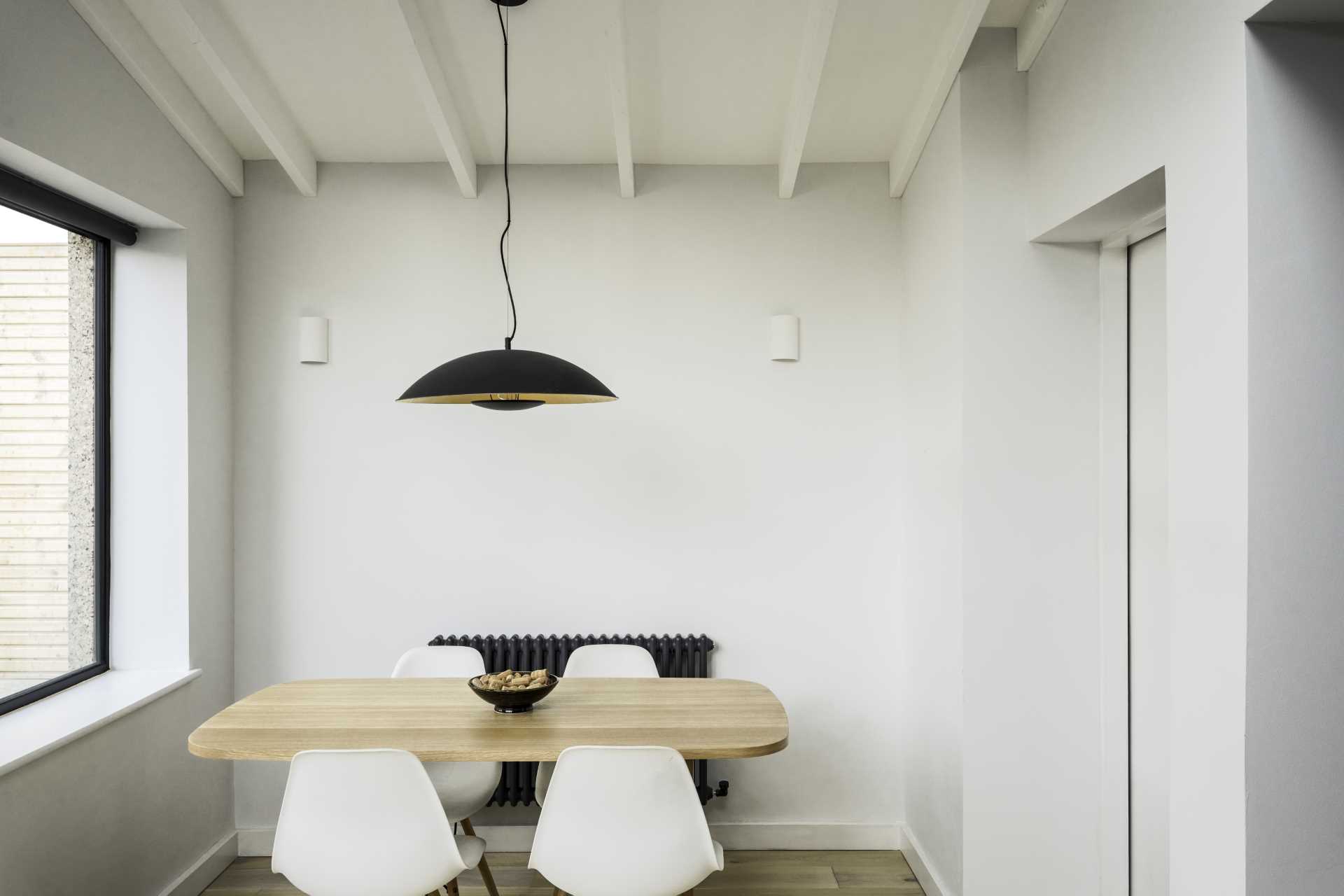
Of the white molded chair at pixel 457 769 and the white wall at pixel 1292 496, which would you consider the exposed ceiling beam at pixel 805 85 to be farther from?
the white molded chair at pixel 457 769

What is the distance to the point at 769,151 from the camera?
10.9 ft

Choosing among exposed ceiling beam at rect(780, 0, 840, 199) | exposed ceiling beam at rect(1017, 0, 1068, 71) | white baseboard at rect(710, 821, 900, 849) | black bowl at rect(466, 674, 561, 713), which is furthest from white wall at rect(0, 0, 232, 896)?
exposed ceiling beam at rect(1017, 0, 1068, 71)

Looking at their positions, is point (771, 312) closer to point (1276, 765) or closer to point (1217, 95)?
point (1217, 95)

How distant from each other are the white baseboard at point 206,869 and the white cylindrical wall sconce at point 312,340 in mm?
2012

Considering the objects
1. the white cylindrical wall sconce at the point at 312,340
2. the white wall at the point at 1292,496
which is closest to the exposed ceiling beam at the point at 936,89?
the white wall at the point at 1292,496

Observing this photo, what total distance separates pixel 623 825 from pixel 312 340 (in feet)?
7.92

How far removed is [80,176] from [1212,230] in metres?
3.11

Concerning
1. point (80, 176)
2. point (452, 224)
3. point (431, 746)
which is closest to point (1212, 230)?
point (431, 746)

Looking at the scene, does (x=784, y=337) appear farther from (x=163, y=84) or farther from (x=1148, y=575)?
(x=163, y=84)

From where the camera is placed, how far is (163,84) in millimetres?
2768

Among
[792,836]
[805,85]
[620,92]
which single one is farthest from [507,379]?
[792,836]

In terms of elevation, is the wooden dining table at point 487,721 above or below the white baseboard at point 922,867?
above

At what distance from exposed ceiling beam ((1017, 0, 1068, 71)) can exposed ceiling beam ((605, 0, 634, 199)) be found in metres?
1.29

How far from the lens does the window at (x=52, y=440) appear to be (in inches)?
97.7
